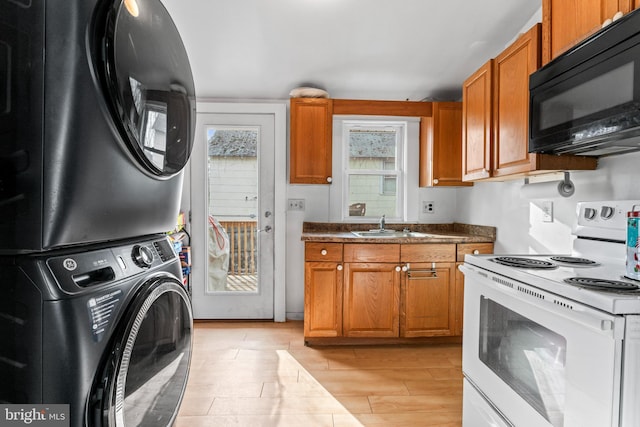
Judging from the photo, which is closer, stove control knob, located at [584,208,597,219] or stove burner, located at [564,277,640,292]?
stove burner, located at [564,277,640,292]

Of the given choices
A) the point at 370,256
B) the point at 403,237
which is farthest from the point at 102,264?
the point at 403,237

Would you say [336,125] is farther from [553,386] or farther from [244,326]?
[553,386]

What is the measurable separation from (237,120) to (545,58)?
8.05 ft

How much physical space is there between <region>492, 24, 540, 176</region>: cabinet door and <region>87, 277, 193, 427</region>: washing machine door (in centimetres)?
168

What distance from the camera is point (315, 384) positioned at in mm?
2066

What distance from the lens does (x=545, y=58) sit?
1.56m

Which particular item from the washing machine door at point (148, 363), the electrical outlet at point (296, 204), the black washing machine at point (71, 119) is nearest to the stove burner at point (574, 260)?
the washing machine door at point (148, 363)

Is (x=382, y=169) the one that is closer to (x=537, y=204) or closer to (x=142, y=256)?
(x=537, y=204)

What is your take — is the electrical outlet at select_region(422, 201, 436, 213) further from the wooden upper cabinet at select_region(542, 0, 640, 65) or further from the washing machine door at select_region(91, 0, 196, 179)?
the washing machine door at select_region(91, 0, 196, 179)

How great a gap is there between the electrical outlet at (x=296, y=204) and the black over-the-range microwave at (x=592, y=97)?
80.6 inches

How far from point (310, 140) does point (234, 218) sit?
1.05 m

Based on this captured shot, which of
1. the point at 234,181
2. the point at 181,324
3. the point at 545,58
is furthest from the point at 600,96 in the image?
the point at 234,181

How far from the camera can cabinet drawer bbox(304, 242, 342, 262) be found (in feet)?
8.57

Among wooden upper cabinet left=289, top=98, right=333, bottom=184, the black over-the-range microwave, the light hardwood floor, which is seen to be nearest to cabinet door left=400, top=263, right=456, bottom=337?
the light hardwood floor
